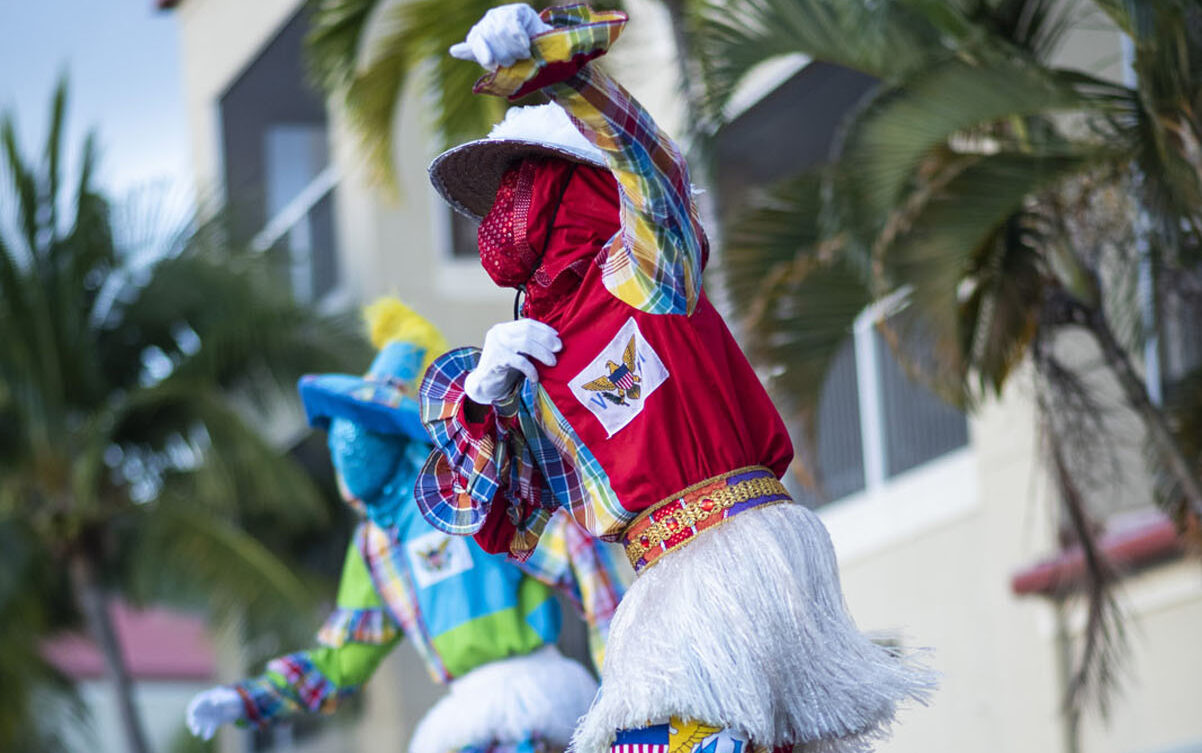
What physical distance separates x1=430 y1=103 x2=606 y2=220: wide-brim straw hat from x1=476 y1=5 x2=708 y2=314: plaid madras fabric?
174 mm

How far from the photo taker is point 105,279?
36.1 ft

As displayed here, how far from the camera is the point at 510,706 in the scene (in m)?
4.33

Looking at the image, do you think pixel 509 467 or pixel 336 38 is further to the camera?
pixel 336 38

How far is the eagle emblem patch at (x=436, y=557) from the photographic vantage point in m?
4.48

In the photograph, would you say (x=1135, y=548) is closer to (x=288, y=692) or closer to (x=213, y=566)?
(x=288, y=692)

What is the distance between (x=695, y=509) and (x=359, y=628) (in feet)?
6.21

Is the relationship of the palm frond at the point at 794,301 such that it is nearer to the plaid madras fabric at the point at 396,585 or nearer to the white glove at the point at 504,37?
the plaid madras fabric at the point at 396,585

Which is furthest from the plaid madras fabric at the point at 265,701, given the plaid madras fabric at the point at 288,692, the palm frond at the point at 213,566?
the palm frond at the point at 213,566

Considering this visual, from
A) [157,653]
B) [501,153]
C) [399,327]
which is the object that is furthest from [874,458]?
[157,653]

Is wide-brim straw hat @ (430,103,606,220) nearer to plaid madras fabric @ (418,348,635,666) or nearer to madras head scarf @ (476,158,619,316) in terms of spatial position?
madras head scarf @ (476,158,619,316)

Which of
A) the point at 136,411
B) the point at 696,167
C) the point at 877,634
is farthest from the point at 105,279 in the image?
the point at 877,634

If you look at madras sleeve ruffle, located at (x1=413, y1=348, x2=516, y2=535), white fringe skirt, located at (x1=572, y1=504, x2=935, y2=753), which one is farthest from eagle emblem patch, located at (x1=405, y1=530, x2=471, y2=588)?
white fringe skirt, located at (x1=572, y1=504, x2=935, y2=753)

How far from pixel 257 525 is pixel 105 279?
6.27 ft

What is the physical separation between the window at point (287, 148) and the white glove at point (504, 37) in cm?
1066
